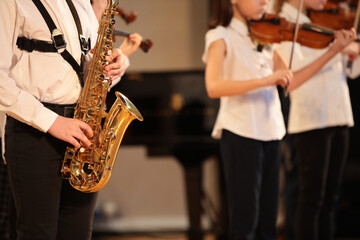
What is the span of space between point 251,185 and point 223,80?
47 cm

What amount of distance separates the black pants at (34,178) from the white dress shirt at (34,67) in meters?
0.06

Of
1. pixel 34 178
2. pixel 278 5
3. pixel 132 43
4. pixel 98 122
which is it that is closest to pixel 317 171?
pixel 278 5

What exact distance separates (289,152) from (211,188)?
153 cm

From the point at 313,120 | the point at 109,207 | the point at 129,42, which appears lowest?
the point at 109,207

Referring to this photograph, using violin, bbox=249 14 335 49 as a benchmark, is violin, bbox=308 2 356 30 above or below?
above

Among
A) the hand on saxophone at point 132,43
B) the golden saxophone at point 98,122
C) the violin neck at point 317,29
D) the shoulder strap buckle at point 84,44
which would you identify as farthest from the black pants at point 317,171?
the shoulder strap buckle at point 84,44

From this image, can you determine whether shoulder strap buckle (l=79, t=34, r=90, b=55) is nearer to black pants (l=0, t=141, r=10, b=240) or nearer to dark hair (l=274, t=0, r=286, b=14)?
black pants (l=0, t=141, r=10, b=240)

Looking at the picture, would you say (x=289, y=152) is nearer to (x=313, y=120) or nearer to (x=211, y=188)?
(x=313, y=120)

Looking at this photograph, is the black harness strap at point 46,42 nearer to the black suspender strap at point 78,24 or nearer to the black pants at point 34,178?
the black suspender strap at point 78,24

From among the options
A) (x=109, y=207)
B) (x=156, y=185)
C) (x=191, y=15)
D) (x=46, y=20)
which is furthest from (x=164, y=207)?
(x=46, y=20)

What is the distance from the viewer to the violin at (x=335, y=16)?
97.3 inches

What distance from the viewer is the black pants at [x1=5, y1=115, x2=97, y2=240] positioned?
4.74ft

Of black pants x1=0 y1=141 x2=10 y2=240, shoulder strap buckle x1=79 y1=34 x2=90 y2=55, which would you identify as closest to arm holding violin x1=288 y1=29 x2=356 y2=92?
shoulder strap buckle x1=79 y1=34 x2=90 y2=55

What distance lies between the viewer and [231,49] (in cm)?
219
